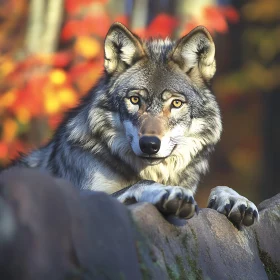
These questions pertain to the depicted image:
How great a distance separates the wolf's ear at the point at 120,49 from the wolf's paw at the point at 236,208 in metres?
1.55

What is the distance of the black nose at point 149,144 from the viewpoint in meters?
5.20

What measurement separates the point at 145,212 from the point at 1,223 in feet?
4.02

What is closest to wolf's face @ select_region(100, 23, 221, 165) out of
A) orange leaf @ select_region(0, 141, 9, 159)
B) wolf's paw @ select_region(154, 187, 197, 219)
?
wolf's paw @ select_region(154, 187, 197, 219)

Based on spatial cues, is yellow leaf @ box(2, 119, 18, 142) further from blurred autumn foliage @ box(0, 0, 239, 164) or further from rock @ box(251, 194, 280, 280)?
rock @ box(251, 194, 280, 280)

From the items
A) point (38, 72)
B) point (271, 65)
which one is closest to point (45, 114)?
point (38, 72)

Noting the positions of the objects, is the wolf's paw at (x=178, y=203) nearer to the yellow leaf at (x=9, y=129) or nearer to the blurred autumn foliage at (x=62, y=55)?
the blurred autumn foliage at (x=62, y=55)

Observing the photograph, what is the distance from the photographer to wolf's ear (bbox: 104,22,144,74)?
5859mm

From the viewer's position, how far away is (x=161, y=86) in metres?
5.69

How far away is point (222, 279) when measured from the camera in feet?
15.3

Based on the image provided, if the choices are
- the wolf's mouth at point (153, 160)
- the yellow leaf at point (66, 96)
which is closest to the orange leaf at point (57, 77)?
the yellow leaf at point (66, 96)

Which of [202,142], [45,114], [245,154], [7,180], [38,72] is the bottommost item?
[245,154]

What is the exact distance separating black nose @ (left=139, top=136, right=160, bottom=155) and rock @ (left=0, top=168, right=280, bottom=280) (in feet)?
2.33

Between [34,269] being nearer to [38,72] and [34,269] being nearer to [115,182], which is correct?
[115,182]

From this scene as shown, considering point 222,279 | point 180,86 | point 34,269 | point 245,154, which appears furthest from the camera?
point 245,154
